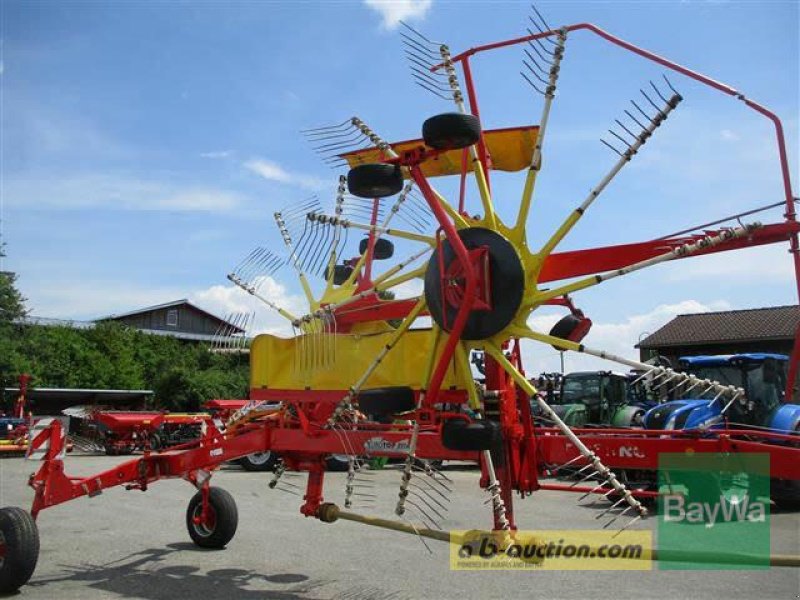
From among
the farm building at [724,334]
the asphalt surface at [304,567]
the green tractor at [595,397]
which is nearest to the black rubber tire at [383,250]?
the asphalt surface at [304,567]

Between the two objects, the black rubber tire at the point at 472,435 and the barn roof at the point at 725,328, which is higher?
the barn roof at the point at 725,328

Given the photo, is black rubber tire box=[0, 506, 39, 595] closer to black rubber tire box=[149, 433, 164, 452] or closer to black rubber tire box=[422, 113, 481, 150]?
black rubber tire box=[422, 113, 481, 150]

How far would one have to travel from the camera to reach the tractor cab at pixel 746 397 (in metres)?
11.6

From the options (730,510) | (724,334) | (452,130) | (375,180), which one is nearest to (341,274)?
(375,180)

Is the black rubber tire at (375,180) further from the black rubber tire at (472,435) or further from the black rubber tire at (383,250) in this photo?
the black rubber tire at (383,250)

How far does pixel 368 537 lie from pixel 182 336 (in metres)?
40.4

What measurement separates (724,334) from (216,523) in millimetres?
33323

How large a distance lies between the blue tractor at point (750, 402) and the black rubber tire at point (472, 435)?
735 centimetres

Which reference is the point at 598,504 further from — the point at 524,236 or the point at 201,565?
the point at 524,236

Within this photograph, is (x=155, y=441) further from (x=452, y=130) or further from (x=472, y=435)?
(x=452, y=130)

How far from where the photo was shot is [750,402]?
11.6 meters

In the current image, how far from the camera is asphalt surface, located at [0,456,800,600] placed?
21.8ft

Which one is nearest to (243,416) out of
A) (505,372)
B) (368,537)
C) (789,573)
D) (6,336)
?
(368,537)

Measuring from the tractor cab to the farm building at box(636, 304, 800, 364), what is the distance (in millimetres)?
20326
